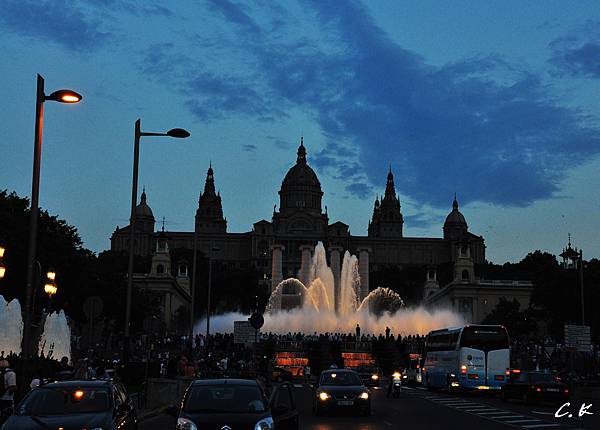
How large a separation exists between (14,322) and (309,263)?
8338 centimetres

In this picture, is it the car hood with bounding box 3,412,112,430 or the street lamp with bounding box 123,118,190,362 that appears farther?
the street lamp with bounding box 123,118,190,362

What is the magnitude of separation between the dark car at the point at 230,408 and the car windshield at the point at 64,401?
4.46 feet

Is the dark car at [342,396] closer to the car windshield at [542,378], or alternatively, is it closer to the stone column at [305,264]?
the car windshield at [542,378]

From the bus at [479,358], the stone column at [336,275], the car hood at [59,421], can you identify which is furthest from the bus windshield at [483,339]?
the stone column at [336,275]

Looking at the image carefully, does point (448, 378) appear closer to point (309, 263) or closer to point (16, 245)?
point (16, 245)

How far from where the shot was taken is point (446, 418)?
27.5m

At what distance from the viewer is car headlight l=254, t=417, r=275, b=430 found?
47.1 feet

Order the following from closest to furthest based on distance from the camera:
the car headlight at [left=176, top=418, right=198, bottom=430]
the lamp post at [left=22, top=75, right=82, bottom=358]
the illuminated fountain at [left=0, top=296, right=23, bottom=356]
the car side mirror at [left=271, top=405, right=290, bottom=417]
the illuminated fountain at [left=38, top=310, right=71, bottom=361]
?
1. the car headlight at [left=176, top=418, right=198, bottom=430]
2. the car side mirror at [left=271, top=405, right=290, bottom=417]
3. the lamp post at [left=22, top=75, right=82, bottom=358]
4. the illuminated fountain at [left=0, top=296, right=23, bottom=356]
5. the illuminated fountain at [left=38, top=310, right=71, bottom=361]

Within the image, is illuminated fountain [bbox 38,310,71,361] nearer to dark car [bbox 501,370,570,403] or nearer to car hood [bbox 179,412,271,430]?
dark car [bbox 501,370,570,403]

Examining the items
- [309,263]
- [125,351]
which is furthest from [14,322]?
[309,263]

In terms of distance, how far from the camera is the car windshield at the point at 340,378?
95.1 ft

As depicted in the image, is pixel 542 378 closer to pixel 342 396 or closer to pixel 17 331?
Answer: pixel 342 396

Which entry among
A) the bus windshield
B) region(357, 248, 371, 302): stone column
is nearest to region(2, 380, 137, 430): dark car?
the bus windshield

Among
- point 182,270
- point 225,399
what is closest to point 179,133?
point 225,399
